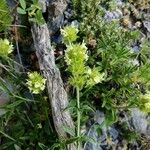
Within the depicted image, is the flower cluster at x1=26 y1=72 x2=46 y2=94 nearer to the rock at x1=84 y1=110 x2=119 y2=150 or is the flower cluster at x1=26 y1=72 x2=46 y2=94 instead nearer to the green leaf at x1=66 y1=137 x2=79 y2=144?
the green leaf at x1=66 y1=137 x2=79 y2=144

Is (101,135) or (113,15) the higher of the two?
(113,15)

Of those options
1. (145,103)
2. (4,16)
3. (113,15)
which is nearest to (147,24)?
(113,15)

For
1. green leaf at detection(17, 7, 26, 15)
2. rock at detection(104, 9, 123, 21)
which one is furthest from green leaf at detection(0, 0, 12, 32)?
rock at detection(104, 9, 123, 21)

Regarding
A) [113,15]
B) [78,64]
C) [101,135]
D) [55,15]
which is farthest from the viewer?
[113,15]

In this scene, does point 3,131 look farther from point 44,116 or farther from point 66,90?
point 66,90

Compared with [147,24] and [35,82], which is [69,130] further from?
[147,24]

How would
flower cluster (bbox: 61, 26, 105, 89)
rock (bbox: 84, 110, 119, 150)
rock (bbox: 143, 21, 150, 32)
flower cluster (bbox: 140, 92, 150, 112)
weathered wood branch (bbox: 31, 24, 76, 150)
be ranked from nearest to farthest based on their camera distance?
1. flower cluster (bbox: 61, 26, 105, 89)
2. flower cluster (bbox: 140, 92, 150, 112)
3. weathered wood branch (bbox: 31, 24, 76, 150)
4. rock (bbox: 84, 110, 119, 150)
5. rock (bbox: 143, 21, 150, 32)

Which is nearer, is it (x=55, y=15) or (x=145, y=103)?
(x=145, y=103)
